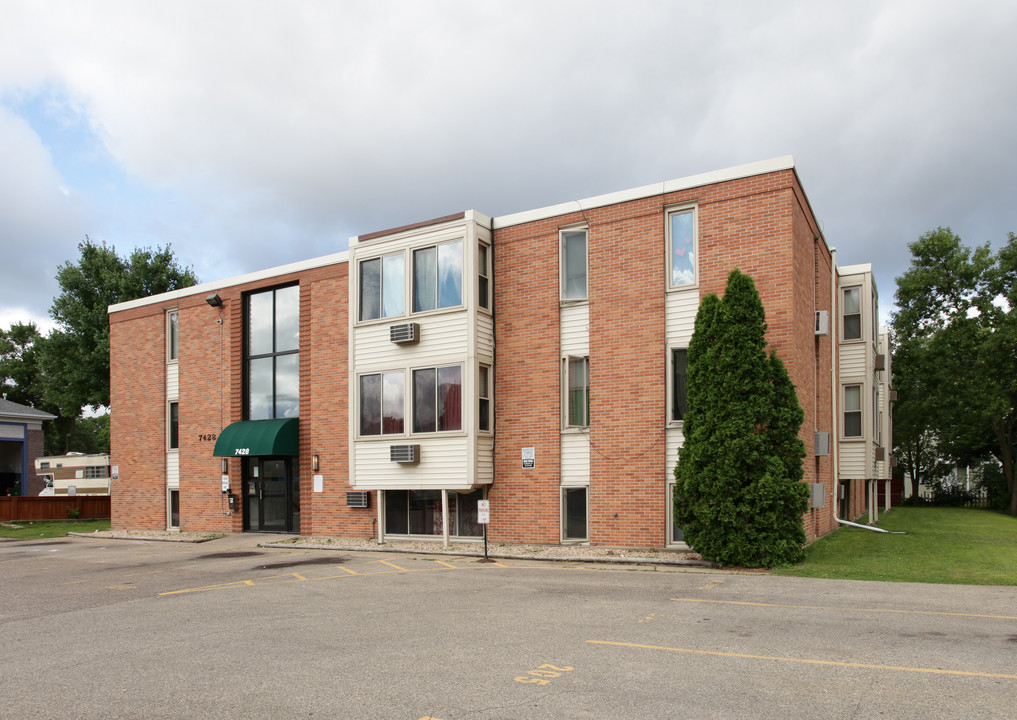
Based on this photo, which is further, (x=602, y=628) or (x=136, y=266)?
(x=136, y=266)

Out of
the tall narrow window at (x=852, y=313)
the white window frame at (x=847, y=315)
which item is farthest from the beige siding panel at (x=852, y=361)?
the tall narrow window at (x=852, y=313)

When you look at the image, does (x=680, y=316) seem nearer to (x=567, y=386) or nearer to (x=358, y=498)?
(x=567, y=386)

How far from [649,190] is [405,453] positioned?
28.1ft

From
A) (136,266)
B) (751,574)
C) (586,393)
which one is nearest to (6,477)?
(136,266)

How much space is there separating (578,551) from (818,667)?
33.9 feet

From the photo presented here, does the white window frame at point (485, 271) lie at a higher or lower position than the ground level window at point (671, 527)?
higher

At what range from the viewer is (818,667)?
731 centimetres

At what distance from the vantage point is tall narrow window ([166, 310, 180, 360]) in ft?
90.4

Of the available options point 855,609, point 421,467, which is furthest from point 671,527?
point 855,609

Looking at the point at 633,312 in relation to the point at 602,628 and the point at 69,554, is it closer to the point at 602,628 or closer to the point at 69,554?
the point at 602,628

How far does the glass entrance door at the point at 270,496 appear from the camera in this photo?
78.9 ft

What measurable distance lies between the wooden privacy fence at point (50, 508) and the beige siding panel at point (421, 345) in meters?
23.5

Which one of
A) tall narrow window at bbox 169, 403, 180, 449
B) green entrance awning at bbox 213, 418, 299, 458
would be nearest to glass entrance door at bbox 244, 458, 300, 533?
green entrance awning at bbox 213, 418, 299, 458

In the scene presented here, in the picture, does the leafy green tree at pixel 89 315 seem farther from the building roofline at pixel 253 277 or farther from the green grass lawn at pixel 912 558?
the green grass lawn at pixel 912 558
